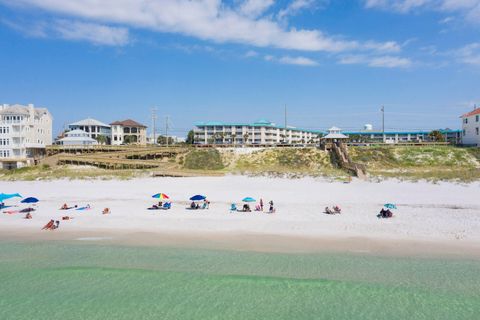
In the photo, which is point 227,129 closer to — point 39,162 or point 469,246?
point 39,162

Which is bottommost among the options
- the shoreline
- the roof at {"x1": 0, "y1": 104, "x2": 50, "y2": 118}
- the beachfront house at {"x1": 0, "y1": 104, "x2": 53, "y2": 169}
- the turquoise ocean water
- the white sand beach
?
the turquoise ocean water

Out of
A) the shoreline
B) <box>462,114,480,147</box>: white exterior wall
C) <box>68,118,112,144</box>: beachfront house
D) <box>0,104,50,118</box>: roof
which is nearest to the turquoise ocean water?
the shoreline

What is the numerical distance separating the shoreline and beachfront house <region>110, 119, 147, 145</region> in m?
72.7

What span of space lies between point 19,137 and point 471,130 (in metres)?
70.4

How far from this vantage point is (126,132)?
94938 mm

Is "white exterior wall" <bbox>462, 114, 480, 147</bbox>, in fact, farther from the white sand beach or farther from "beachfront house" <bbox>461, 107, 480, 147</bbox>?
the white sand beach

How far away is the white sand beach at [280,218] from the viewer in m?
20.0

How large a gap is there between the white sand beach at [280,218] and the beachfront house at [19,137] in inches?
925

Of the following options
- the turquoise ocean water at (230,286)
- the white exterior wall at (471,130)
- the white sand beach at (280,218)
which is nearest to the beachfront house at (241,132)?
the white exterior wall at (471,130)

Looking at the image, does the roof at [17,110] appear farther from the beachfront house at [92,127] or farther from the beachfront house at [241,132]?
the beachfront house at [241,132]

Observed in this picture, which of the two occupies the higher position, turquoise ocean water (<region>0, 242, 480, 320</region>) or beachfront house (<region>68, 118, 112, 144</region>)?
beachfront house (<region>68, 118, 112, 144</region>)

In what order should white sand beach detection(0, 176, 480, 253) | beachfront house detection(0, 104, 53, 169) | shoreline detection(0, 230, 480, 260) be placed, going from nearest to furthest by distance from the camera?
shoreline detection(0, 230, 480, 260) < white sand beach detection(0, 176, 480, 253) < beachfront house detection(0, 104, 53, 169)

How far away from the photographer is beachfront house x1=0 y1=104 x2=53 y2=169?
A: 57344 millimetres

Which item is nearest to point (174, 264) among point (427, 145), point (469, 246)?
→ point (469, 246)
